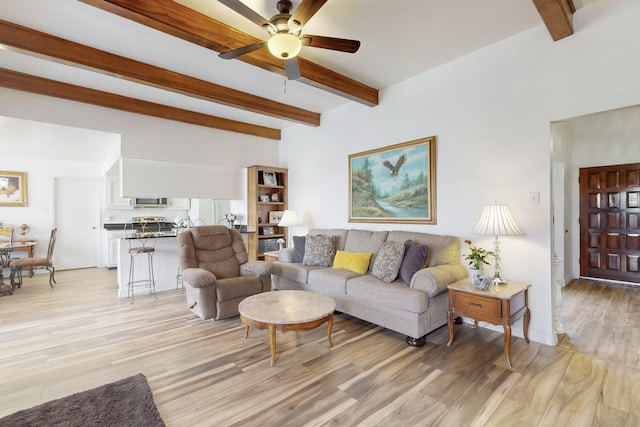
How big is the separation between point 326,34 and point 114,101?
3.06 m

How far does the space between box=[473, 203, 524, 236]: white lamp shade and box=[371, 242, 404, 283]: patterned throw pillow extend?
786mm

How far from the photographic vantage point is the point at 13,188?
602 centimetres

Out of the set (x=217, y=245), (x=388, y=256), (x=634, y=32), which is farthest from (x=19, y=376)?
(x=634, y=32)

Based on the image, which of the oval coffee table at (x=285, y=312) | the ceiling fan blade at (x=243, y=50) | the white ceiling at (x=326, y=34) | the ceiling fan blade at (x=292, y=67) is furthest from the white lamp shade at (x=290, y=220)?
the ceiling fan blade at (x=243, y=50)

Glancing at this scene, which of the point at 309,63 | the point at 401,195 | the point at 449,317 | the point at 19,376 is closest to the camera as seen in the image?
the point at 19,376

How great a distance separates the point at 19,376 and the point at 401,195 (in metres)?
3.95

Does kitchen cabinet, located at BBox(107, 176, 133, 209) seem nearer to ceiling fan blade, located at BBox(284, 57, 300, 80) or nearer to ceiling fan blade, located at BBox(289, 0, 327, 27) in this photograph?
ceiling fan blade, located at BBox(284, 57, 300, 80)

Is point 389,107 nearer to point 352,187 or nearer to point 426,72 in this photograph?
point 426,72

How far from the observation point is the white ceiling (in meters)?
2.41

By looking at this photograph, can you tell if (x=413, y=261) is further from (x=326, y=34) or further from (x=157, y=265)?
(x=157, y=265)

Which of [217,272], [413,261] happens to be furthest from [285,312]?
[217,272]

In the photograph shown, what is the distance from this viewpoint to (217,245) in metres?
3.90

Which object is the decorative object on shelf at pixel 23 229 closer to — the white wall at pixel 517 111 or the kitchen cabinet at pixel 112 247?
the kitchen cabinet at pixel 112 247

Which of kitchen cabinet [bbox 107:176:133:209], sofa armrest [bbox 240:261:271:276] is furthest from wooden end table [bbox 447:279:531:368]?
kitchen cabinet [bbox 107:176:133:209]
